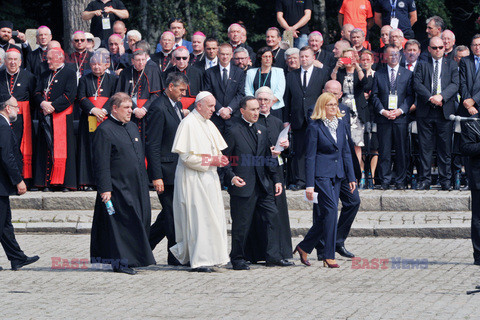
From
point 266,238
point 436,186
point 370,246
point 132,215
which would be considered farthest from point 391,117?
point 132,215

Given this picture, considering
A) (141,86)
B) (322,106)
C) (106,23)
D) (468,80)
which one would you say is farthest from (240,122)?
(106,23)

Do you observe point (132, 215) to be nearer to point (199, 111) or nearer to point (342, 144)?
point (199, 111)

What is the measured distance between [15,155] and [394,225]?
543 centimetres

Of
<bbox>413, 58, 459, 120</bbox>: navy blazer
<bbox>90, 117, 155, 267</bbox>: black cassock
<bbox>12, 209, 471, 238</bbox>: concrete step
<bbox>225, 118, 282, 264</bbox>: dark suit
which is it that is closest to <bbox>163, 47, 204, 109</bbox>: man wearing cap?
<bbox>12, 209, 471, 238</bbox>: concrete step

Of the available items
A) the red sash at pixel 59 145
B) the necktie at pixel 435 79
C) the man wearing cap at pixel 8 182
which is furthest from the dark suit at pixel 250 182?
the red sash at pixel 59 145

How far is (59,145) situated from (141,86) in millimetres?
1760

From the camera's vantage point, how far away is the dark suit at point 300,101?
1664 centimetres

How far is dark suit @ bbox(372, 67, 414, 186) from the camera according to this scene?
16.5 meters

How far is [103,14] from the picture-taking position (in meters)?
19.5

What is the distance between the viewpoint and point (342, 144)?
1262cm

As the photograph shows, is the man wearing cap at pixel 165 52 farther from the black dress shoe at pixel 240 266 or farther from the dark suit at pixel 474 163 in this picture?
the dark suit at pixel 474 163

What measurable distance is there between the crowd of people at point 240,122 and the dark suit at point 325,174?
0.06ft

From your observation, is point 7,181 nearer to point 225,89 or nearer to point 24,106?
point 24,106

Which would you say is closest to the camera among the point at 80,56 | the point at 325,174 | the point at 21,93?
the point at 325,174
